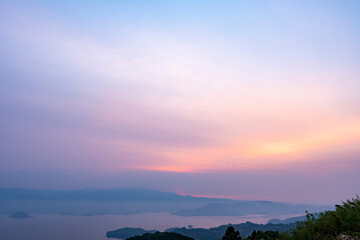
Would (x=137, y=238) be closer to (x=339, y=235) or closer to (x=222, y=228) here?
(x=339, y=235)

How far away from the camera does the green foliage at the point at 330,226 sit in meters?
9.05

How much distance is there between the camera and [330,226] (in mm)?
9367

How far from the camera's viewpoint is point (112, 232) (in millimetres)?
155750

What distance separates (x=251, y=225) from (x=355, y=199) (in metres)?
117

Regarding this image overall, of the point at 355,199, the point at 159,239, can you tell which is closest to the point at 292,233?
the point at 355,199

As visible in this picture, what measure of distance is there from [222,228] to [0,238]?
118 metres

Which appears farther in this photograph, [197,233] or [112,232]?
[112,232]

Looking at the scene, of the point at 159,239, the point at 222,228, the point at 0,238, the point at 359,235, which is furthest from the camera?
the point at 0,238

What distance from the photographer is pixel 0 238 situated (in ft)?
504

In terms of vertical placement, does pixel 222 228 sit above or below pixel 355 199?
below

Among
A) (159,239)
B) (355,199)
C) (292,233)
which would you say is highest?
(355,199)

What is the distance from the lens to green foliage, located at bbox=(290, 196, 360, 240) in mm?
9046

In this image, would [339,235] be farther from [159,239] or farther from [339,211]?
[159,239]

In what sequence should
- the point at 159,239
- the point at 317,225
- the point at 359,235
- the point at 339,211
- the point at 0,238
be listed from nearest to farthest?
the point at 359,235 → the point at 317,225 → the point at 339,211 → the point at 159,239 → the point at 0,238
